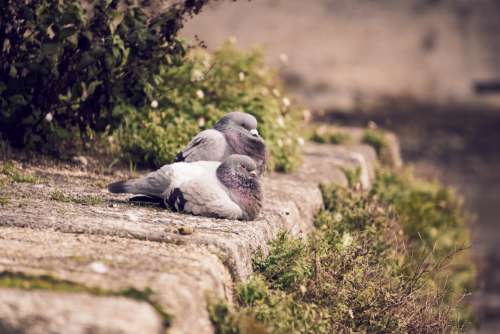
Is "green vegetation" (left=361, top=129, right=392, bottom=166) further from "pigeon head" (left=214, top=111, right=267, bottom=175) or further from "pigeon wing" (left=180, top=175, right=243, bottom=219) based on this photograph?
"pigeon wing" (left=180, top=175, right=243, bottom=219)

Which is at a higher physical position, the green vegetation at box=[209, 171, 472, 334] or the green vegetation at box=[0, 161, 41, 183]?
the green vegetation at box=[0, 161, 41, 183]

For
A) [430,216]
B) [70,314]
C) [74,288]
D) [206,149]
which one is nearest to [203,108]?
[206,149]

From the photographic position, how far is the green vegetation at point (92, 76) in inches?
175

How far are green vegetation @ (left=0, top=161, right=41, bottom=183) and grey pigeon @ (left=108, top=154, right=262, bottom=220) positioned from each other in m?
0.71

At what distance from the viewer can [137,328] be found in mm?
2203

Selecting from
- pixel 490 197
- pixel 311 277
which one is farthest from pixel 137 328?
pixel 490 197

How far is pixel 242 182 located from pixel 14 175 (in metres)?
1.29

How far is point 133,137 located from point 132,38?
0.71m

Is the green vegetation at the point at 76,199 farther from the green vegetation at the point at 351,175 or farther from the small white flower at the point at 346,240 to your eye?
the green vegetation at the point at 351,175

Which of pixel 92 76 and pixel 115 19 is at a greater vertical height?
pixel 115 19

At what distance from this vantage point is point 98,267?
2588mm

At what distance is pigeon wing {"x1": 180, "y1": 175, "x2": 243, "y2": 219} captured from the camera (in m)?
3.44

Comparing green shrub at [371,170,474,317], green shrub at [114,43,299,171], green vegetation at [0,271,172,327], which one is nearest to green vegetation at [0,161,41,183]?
green shrub at [114,43,299,171]

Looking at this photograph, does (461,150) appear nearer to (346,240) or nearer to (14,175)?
(346,240)
